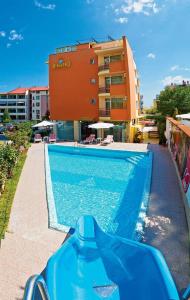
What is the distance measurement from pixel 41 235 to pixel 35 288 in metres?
3.33

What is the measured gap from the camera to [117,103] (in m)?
31.1

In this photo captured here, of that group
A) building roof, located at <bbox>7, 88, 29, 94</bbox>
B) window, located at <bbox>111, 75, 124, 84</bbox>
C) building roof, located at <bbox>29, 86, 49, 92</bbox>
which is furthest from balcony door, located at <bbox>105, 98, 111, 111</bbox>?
building roof, located at <bbox>7, 88, 29, 94</bbox>

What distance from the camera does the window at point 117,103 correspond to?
30734mm

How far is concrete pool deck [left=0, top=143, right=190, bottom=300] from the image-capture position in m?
6.14

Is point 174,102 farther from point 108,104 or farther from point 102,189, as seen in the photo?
point 102,189

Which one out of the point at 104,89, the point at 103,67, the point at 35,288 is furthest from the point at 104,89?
the point at 35,288

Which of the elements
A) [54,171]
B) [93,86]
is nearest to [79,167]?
[54,171]

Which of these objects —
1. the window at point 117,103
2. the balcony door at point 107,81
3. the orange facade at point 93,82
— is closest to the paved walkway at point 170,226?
the window at point 117,103

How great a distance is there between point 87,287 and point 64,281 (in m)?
0.61

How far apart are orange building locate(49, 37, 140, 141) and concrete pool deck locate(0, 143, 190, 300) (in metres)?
18.5

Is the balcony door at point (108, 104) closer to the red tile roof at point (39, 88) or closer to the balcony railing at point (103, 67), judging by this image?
the balcony railing at point (103, 67)

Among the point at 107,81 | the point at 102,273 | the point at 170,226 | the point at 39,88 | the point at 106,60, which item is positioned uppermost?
the point at 39,88

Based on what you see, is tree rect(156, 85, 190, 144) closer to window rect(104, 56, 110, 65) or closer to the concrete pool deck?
window rect(104, 56, 110, 65)

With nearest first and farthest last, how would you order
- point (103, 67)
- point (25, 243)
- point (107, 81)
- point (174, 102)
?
point (25, 243)
point (103, 67)
point (107, 81)
point (174, 102)
